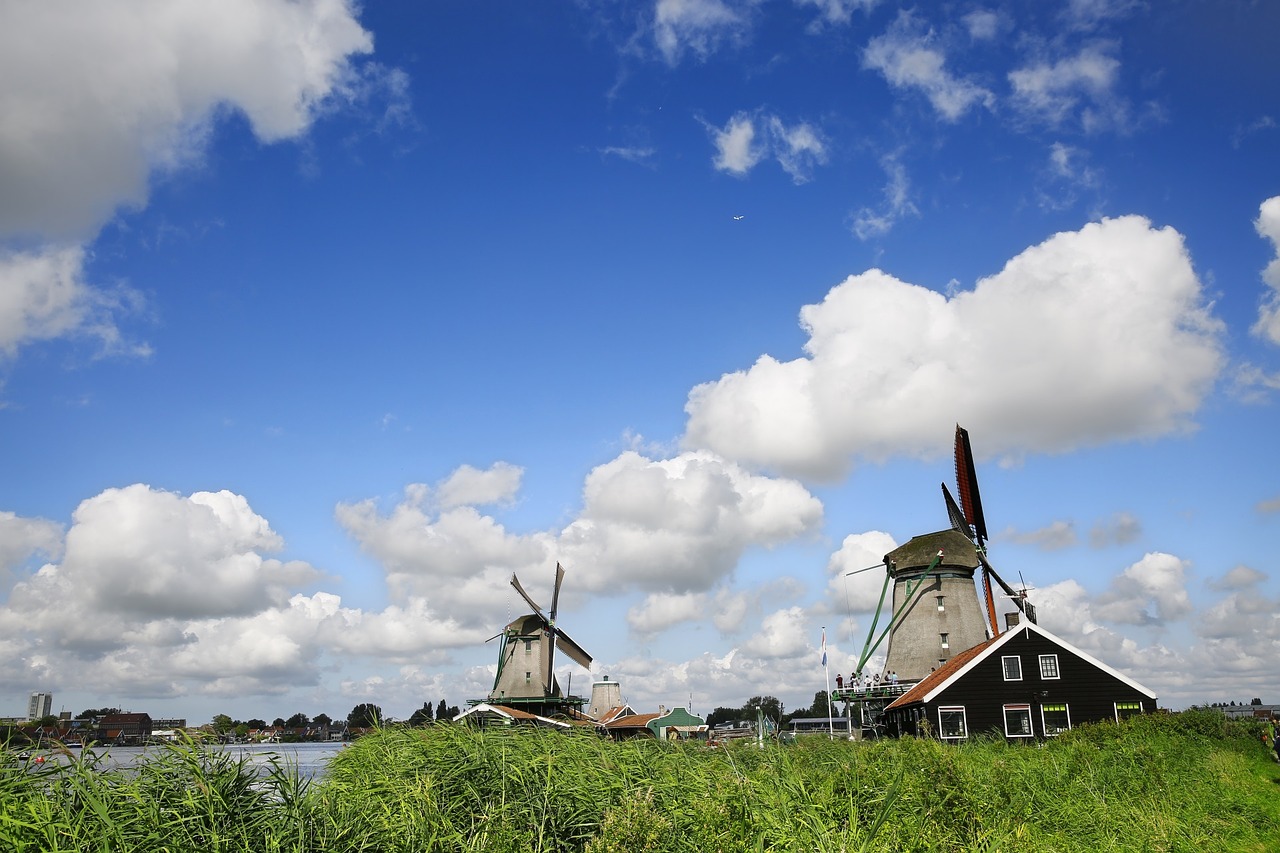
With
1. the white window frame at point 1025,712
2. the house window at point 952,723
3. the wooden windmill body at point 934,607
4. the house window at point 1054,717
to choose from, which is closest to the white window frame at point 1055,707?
the house window at point 1054,717

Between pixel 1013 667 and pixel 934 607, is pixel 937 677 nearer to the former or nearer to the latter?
pixel 1013 667

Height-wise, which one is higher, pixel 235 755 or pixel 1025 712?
pixel 235 755

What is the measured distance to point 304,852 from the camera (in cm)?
777

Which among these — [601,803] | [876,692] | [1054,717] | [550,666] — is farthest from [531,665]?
[601,803]

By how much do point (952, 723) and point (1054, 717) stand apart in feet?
13.9

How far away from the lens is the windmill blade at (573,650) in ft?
193

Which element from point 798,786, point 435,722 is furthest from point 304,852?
point 435,722

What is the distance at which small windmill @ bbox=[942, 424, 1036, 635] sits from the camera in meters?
42.5

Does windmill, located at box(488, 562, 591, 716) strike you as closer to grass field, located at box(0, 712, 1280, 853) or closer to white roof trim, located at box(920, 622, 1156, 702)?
white roof trim, located at box(920, 622, 1156, 702)

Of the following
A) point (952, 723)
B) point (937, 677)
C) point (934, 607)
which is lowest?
point (952, 723)

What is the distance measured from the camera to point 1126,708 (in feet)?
110

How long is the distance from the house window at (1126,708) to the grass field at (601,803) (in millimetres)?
17883

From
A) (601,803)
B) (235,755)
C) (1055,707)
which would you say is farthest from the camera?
(1055,707)

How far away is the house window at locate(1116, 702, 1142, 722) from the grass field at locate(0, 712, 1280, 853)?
1788cm
